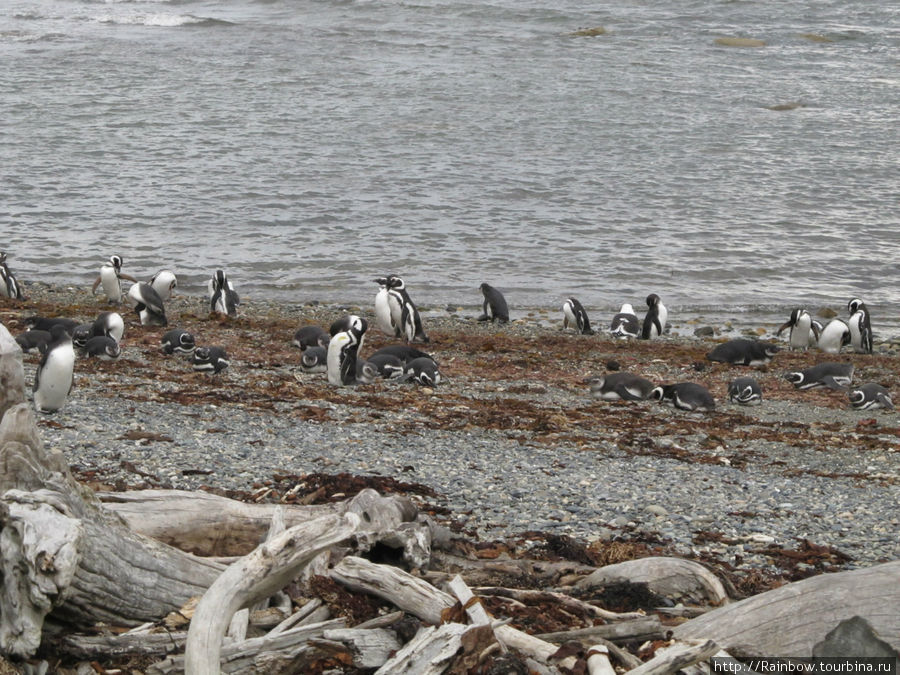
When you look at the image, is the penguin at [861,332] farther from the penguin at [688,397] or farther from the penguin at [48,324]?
the penguin at [48,324]

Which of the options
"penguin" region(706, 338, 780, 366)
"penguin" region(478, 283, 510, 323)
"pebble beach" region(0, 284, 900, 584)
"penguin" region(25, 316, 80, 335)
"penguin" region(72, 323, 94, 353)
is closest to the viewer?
"pebble beach" region(0, 284, 900, 584)

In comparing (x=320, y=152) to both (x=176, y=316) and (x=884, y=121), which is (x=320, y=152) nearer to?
(x=176, y=316)

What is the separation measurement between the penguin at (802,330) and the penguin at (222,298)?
287 inches

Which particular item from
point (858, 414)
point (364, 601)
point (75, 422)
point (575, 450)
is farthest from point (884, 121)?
point (364, 601)

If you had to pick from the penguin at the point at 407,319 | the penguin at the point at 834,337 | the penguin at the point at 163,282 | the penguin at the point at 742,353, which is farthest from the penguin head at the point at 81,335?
the penguin at the point at 834,337

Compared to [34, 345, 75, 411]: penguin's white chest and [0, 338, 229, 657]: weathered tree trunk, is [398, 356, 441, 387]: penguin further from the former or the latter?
[0, 338, 229, 657]: weathered tree trunk

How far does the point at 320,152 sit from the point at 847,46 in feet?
73.8

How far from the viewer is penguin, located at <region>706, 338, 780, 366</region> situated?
43.6ft

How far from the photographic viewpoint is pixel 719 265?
63.5ft

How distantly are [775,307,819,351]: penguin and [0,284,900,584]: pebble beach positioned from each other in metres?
1.89

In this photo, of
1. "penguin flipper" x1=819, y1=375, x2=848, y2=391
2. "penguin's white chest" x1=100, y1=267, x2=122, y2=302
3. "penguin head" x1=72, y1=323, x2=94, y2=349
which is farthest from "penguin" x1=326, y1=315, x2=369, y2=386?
"penguin's white chest" x1=100, y1=267, x2=122, y2=302

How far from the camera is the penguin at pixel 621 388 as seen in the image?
35.2 ft

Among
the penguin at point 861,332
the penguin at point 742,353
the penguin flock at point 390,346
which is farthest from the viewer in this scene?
the penguin at point 861,332

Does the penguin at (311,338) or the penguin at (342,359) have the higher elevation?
the penguin at (342,359)
